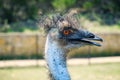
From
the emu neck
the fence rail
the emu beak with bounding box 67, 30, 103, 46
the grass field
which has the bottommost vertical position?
the grass field

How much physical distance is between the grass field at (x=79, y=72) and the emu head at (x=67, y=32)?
8.17m

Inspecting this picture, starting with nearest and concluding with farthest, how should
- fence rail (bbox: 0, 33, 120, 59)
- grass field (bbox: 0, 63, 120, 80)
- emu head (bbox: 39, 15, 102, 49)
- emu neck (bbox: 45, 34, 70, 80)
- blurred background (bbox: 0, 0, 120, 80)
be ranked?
emu neck (bbox: 45, 34, 70, 80) < emu head (bbox: 39, 15, 102, 49) < grass field (bbox: 0, 63, 120, 80) < blurred background (bbox: 0, 0, 120, 80) < fence rail (bbox: 0, 33, 120, 59)

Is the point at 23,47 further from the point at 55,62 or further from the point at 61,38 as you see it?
the point at 55,62

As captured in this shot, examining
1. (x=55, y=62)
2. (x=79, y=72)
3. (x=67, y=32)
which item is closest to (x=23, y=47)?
(x=79, y=72)

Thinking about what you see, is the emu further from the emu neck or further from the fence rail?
the fence rail

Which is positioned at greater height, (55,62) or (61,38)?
(61,38)

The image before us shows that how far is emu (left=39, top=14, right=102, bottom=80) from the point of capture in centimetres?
500

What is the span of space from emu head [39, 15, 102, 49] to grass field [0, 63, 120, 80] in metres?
8.17

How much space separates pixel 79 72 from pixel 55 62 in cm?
1060

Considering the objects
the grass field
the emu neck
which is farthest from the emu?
the grass field

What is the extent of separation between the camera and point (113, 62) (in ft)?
57.2

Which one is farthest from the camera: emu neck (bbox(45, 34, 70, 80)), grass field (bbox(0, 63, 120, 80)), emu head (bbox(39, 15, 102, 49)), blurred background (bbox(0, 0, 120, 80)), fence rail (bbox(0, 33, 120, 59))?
fence rail (bbox(0, 33, 120, 59))

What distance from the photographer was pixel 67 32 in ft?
17.1

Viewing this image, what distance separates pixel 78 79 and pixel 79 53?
5.42 meters
